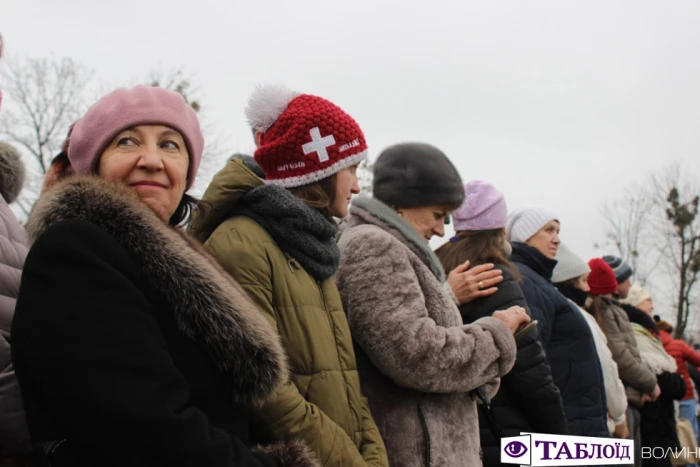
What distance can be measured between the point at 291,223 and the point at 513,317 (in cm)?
147

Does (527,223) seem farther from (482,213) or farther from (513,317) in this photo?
(513,317)

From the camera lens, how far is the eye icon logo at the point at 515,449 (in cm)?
381

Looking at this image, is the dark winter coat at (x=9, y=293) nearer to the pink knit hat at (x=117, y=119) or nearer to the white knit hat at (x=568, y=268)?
the pink knit hat at (x=117, y=119)

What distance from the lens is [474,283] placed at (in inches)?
160

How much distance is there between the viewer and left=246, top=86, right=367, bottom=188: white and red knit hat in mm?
3008

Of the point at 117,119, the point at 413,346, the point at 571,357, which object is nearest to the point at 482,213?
the point at 571,357

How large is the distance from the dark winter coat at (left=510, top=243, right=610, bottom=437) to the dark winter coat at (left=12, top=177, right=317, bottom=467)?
3.28m

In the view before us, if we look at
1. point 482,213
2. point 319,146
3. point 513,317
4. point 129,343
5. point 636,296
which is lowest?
point 636,296

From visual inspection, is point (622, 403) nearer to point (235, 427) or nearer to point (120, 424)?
point (235, 427)

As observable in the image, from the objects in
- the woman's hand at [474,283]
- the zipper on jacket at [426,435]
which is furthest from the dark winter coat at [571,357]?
the zipper on jacket at [426,435]

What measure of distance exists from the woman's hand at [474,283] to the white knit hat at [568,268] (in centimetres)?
239

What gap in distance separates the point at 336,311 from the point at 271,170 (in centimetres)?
71

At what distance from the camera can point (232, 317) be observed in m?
1.91

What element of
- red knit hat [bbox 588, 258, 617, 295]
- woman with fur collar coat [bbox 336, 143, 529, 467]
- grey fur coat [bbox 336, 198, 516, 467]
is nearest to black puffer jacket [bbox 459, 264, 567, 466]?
woman with fur collar coat [bbox 336, 143, 529, 467]
